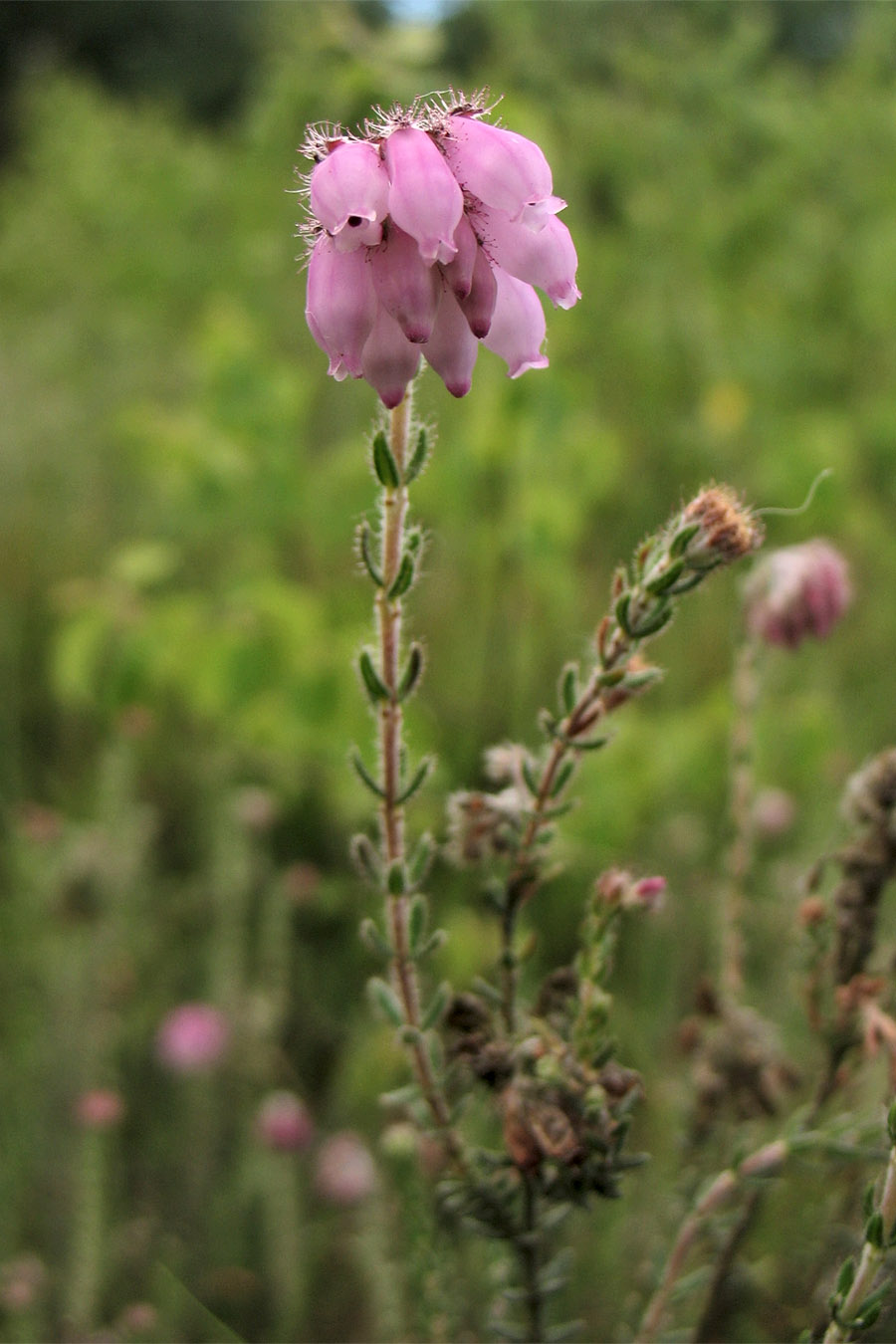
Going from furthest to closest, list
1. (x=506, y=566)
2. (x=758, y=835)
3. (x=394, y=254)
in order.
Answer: (x=506, y=566) → (x=758, y=835) → (x=394, y=254)

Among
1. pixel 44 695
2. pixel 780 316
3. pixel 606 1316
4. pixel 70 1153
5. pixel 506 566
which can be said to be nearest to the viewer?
pixel 606 1316

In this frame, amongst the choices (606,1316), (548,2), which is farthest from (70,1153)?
(548,2)

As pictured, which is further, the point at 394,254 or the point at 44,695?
the point at 44,695

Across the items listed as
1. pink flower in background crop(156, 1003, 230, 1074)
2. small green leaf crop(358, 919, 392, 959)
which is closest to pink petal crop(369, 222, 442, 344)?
small green leaf crop(358, 919, 392, 959)

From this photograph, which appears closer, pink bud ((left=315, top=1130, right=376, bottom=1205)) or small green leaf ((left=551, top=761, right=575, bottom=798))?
small green leaf ((left=551, top=761, right=575, bottom=798))

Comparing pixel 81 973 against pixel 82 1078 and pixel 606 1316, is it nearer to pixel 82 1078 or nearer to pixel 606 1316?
pixel 82 1078

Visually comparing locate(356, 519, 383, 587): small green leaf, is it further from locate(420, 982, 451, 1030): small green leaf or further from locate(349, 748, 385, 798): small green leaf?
locate(420, 982, 451, 1030): small green leaf

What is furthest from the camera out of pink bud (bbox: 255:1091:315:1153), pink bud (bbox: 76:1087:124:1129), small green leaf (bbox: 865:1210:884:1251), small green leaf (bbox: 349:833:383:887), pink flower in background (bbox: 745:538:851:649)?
pink bud (bbox: 255:1091:315:1153)

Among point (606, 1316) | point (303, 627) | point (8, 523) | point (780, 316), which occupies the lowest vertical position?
point (606, 1316)

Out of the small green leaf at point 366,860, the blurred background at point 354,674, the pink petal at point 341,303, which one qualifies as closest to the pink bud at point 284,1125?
the blurred background at point 354,674
